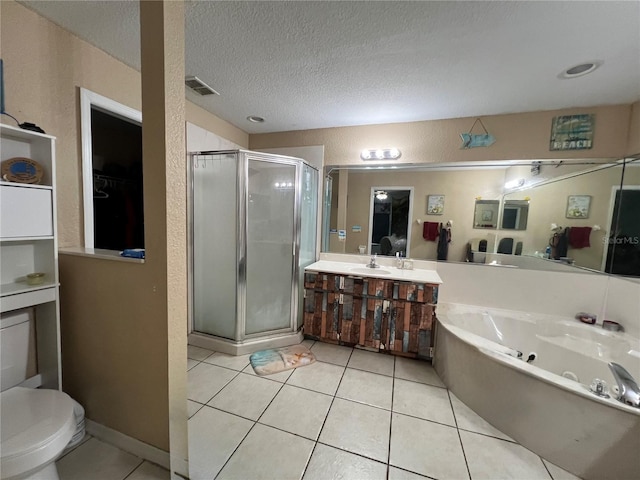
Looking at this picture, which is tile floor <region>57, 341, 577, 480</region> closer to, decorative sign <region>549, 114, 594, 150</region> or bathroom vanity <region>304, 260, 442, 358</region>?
bathroom vanity <region>304, 260, 442, 358</region>

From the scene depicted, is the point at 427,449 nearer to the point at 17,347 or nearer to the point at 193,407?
the point at 193,407

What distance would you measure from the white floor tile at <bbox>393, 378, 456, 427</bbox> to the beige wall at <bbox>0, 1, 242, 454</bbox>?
4.53 ft

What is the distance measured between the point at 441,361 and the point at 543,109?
2340 millimetres

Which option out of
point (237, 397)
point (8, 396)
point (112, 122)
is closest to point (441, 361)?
point (237, 397)

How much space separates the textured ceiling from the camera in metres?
1.23

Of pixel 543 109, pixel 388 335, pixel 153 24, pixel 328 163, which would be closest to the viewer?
pixel 153 24

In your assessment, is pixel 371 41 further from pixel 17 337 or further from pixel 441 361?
pixel 17 337

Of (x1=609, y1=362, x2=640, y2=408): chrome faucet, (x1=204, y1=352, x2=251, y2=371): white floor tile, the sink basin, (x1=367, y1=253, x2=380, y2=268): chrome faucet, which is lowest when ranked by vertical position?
(x1=204, y1=352, x2=251, y2=371): white floor tile

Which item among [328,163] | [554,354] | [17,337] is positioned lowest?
[554,354]

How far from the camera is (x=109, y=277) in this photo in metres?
1.26

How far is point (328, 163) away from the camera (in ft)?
9.24

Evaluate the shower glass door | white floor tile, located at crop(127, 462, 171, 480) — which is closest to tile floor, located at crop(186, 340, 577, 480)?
white floor tile, located at crop(127, 462, 171, 480)

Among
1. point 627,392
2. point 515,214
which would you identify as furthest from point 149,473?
point 515,214

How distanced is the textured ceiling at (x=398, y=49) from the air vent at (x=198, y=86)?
52mm
